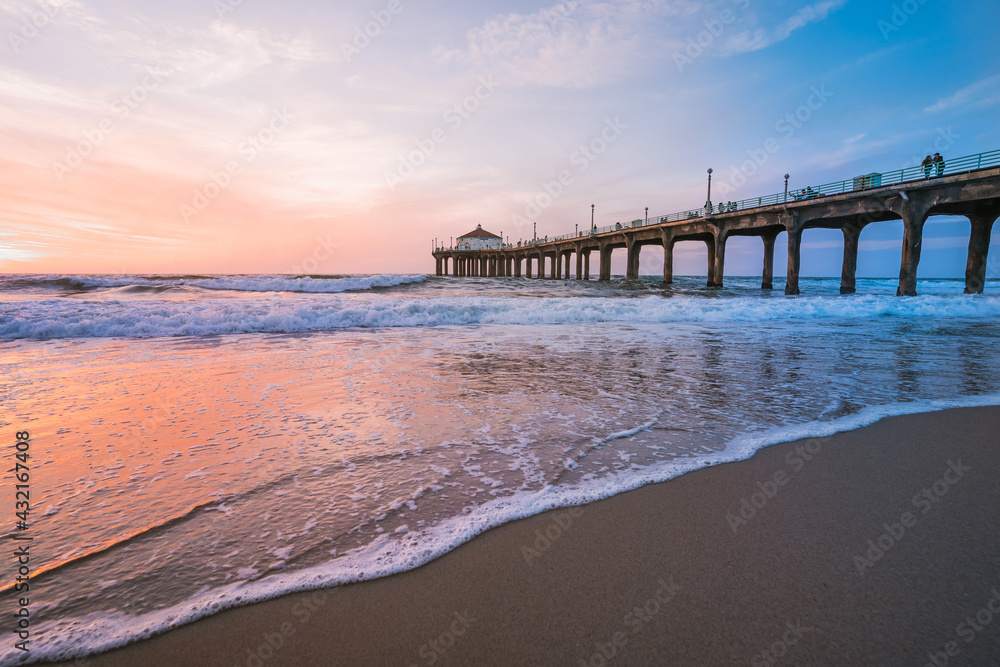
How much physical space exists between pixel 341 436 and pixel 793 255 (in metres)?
38.5

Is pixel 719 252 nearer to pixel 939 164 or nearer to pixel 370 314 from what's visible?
pixel 939 164

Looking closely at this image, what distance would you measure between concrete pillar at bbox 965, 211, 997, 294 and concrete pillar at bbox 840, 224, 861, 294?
5885mm

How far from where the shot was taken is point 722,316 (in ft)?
58.3

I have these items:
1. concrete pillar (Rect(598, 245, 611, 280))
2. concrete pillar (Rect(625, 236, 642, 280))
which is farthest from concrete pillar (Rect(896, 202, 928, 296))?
concrete pillar (Rect(598, 245, 611, 280))

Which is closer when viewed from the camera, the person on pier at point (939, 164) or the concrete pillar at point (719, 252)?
the person on pier at point (939, 164)

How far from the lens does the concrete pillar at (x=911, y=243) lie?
25547 millimetres

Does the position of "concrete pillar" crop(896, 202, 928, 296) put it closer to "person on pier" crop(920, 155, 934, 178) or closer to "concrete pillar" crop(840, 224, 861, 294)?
"person on pier" crop(920, 155, 934, 178)

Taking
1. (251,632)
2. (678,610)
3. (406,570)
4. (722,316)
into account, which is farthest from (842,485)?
(722,316)

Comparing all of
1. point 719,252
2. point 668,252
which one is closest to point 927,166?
point 719,252

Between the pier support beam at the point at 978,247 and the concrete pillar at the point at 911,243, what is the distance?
5.84 meters

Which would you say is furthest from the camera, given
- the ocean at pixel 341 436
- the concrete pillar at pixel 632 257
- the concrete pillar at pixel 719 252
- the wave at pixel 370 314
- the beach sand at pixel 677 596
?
the concrete pillar at pixel 632 257

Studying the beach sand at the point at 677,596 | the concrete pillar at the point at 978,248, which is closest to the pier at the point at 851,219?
the concrete pillar at the point at 978,248

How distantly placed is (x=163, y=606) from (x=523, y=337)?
10125mm

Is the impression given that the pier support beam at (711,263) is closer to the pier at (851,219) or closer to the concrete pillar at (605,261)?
the pier at (851,219)
